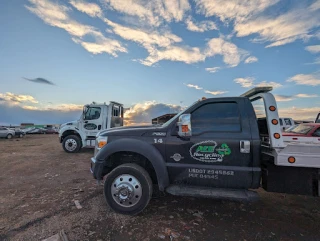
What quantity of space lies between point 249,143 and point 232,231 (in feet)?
4.47

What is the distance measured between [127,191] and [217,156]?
5.34 ft

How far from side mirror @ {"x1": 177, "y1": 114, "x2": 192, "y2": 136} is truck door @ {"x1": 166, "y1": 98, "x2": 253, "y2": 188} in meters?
0.16

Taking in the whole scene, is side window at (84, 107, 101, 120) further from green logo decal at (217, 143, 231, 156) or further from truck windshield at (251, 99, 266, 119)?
truck windshield at (251, 99, 266, 119)

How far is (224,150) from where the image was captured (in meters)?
3.19

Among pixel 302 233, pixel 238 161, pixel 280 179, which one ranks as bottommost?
pixel 302 233

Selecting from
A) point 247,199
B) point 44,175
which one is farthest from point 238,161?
point 44,175

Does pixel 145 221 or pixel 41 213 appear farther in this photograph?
pixel 41 213

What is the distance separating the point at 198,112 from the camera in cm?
344

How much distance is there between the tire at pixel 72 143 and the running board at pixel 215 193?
8383mm

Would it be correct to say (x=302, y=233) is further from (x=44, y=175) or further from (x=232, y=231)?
(x=44, y=175)

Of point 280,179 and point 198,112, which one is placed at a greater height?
point 198,112

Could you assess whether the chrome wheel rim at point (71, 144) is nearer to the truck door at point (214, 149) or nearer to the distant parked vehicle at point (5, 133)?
the truck door at point (214, 149)

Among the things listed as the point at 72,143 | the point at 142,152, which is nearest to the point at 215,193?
the point at 142,152

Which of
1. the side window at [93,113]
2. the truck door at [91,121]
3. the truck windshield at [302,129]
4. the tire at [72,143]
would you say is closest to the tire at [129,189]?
the truck windshield at [302,129]
